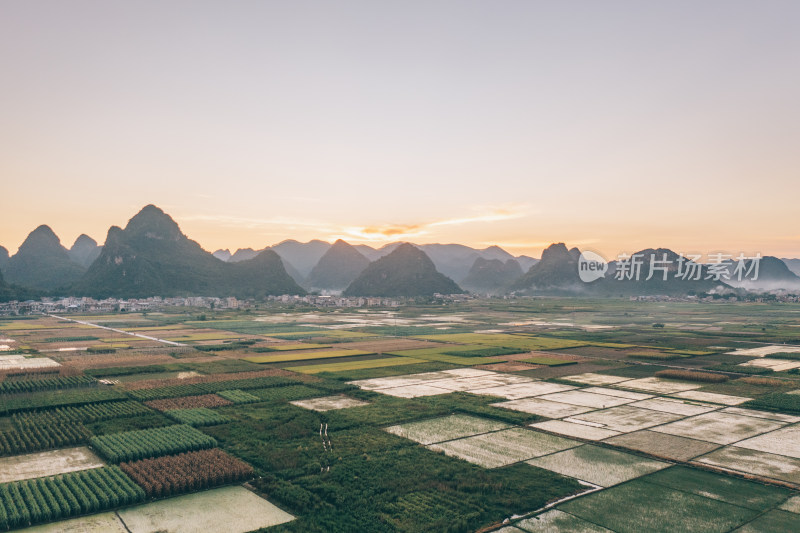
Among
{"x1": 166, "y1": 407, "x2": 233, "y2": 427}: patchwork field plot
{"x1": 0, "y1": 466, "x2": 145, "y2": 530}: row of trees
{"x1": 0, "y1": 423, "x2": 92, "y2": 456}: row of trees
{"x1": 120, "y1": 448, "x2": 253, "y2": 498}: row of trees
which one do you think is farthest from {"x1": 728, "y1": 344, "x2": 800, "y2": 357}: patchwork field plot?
{"x1": 0, "y1": 423, "x2": 92, "y2": 456}: row of trees

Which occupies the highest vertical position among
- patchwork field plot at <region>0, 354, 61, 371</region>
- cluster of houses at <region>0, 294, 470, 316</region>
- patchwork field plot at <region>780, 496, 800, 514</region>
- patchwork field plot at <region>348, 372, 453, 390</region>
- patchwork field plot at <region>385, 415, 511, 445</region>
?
patchwork field plot at <region>780, 496, 800, 514</region>

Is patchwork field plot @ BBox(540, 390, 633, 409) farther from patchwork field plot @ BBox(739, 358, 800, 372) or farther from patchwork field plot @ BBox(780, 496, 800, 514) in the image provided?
patchwork field plot @ BBox(739, 358, 800, 372)

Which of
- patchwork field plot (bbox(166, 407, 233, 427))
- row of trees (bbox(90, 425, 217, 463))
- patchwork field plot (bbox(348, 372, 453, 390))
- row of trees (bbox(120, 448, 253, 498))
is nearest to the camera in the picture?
row of trees (bbox(120, 448, 253, 498))

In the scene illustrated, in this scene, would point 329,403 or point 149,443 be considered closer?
point 149,443

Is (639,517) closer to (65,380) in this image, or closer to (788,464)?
(788,464)

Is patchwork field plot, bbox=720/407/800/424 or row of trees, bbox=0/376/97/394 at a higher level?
patchwork field plot, bbox=720/407/800/424

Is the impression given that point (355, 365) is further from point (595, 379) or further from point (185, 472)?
point (185, 472)

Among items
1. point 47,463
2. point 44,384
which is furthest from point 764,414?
point 44,384
